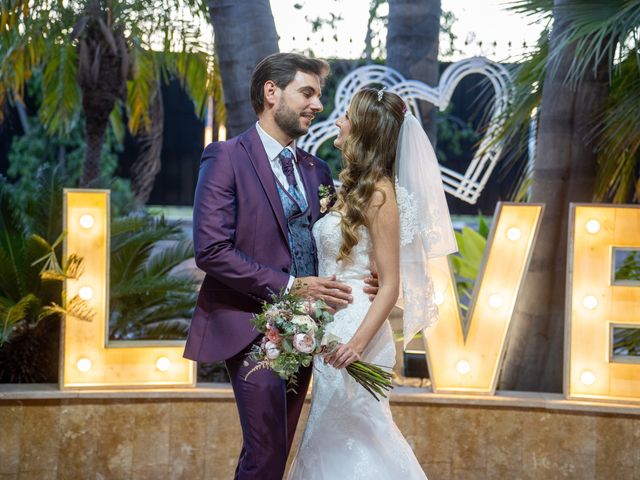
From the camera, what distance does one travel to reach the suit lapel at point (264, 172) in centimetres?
422

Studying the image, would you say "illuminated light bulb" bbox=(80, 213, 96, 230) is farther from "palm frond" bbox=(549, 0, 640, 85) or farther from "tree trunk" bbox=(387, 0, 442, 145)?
"tree trunk" bbox=(387, 0, 442, 145)

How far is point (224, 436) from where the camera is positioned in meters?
6.10

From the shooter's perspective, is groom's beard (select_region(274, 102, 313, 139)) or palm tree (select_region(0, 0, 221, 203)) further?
palm tree (select_region(0, 0, 221, 203))

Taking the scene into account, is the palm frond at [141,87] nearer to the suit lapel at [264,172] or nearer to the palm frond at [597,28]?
the palm frond at [597,28]

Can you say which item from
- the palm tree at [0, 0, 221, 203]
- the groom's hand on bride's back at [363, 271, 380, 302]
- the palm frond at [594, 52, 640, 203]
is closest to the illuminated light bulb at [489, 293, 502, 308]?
the palm frond at [594, 52, 640, 203]

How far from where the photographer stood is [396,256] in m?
4.09

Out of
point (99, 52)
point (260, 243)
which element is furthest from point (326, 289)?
point (99, 52)

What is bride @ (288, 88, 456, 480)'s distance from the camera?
4.09m

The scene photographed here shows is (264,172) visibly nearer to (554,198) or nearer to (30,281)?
(30,281)

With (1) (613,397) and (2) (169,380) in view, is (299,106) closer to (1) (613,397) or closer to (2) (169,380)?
(2) (169,380)

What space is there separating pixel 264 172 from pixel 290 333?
2.76 ft

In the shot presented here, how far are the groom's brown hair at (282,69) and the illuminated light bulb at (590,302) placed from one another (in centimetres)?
257

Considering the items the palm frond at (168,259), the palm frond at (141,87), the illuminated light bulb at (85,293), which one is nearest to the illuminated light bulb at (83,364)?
the illuminated light bulb at (85,293)

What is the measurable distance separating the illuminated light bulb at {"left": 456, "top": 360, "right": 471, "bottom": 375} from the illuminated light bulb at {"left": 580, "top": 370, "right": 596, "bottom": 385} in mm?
722
